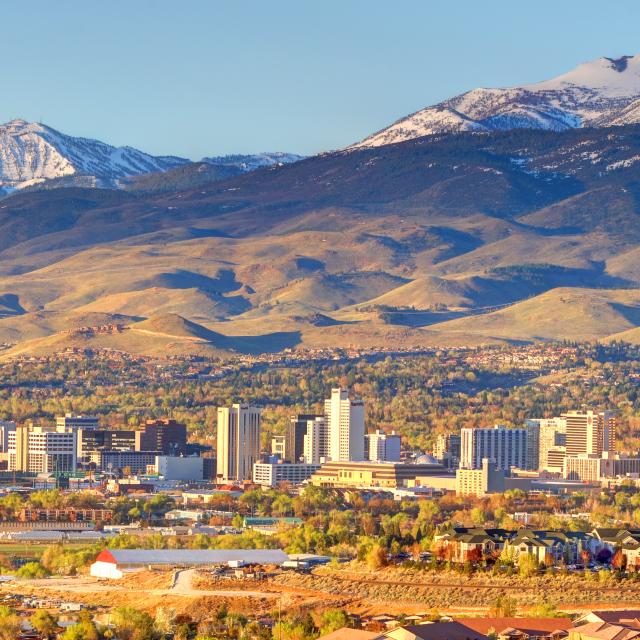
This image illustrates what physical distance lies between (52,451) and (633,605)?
10138cm

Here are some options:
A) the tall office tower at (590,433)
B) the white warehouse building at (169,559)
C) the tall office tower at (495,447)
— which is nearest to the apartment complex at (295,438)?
the tall office tower at (495,447)

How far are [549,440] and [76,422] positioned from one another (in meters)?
32.3

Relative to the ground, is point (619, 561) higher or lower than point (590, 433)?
lower

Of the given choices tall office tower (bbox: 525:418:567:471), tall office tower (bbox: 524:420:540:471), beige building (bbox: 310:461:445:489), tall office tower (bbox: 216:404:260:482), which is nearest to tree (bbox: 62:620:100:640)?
beige building (bbox: 310:461:445:489)

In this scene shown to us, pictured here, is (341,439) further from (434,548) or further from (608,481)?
(434,548)

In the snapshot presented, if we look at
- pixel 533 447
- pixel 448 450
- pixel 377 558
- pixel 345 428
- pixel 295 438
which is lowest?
pixel 377 558

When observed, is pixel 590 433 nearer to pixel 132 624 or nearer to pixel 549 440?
pixel 549 440

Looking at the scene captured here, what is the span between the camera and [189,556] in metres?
91.4

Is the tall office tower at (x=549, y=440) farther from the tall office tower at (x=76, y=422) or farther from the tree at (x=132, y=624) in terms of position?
the tree at (x=132, y=624)

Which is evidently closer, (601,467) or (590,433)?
(601,467)

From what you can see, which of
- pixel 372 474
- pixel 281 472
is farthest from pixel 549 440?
pixel 372 474

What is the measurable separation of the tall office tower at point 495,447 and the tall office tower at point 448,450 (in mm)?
520

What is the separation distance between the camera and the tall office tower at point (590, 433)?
16988 cm

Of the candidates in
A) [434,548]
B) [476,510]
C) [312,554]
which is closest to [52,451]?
[476,510]
